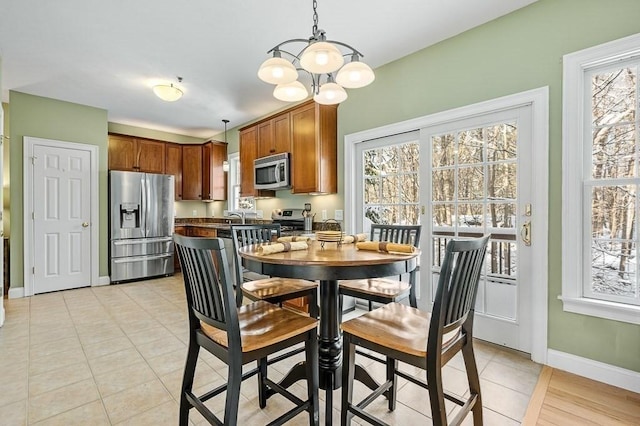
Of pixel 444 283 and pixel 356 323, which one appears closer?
pixel 444 283

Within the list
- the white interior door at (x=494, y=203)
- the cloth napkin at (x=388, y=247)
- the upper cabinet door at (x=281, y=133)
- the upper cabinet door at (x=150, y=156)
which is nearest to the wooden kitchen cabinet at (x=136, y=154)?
the upper cabinet door at (x=150, y=156)

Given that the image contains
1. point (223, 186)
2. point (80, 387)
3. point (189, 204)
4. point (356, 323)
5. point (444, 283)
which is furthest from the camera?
point (189, 204)

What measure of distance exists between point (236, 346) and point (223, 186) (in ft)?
15.9

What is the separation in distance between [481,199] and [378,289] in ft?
4.07

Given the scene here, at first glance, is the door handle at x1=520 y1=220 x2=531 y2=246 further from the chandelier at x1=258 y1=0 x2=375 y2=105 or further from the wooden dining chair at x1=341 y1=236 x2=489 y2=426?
the chandelier at x1=258 y1=0 x2=375 y2=105

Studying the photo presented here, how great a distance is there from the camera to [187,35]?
Result: 2.64 m

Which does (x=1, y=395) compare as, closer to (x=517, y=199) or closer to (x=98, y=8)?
(x=98, y=8)

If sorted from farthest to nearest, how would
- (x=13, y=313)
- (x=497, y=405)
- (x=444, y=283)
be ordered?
1. (x=13, y=313)
2. (x=497, y=405)
3. (x=444, y=283)

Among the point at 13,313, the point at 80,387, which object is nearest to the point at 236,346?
the point at 80,387

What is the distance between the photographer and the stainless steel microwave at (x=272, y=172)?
385cm

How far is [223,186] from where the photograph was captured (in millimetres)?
5727

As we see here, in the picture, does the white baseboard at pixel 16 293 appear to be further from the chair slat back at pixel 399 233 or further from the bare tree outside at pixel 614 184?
the bare tree outside at pixel 614 184

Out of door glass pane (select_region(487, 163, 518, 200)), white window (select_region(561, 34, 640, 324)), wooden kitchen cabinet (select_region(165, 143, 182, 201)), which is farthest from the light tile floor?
wooden kitchen cabinet (select_region(165, 143, 182, 201))

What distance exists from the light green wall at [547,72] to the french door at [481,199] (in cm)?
16
